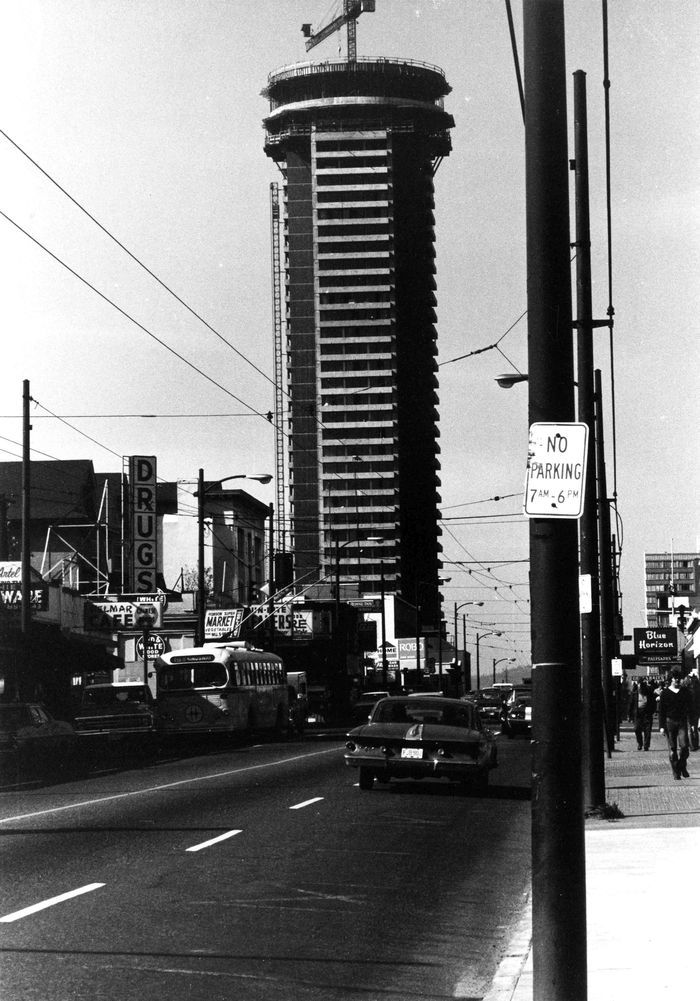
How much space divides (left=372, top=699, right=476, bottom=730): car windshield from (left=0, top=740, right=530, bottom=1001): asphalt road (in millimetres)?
1185

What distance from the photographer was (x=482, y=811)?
771 inches

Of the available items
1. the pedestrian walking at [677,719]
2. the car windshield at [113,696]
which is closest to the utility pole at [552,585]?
the pedestrian walking at [677,719]

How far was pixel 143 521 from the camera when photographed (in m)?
52.4

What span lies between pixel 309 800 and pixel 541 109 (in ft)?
49.5

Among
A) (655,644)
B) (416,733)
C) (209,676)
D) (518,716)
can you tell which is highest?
(655,644)

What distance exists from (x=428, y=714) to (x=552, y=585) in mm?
16825

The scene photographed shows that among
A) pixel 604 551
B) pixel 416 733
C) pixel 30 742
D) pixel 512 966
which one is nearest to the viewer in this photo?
pixel 512 966

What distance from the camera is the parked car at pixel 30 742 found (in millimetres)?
29094

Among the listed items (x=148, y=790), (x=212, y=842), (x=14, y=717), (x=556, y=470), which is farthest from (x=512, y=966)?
(x=14, y=717)

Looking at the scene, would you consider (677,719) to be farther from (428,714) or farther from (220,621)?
(220,621)

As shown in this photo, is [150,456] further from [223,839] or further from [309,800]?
[223,839]

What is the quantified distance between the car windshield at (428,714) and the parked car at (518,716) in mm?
21720

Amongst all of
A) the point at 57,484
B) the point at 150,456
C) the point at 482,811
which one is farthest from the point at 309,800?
the point at 57,484

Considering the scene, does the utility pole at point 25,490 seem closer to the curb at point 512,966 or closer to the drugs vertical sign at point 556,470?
the curb at point 512,966
